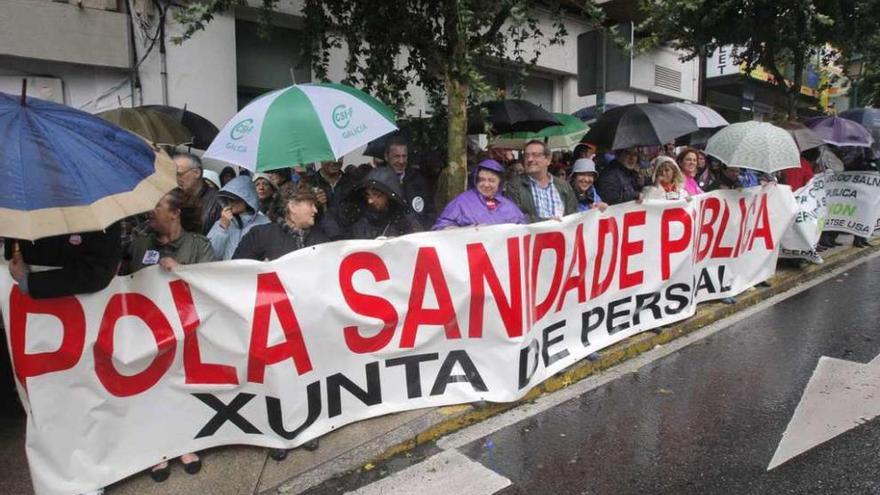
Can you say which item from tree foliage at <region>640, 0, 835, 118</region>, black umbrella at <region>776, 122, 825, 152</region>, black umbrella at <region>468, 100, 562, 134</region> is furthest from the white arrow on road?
tree foliage at <region>640, 0, 835, 118</region>

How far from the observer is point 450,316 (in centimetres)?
371

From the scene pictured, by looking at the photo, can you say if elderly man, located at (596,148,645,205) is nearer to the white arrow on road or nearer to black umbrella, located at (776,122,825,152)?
the white arrow on road

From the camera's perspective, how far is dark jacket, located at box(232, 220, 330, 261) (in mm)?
3465

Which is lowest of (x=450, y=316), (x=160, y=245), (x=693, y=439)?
(x=693, y=439)

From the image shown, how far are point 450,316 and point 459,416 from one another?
0.62 m

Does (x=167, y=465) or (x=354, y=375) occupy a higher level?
(x=354, y=375)

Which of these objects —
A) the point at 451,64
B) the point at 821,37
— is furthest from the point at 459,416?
the point at 821,37

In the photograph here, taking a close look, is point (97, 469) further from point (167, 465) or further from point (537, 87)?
point (537, 87)

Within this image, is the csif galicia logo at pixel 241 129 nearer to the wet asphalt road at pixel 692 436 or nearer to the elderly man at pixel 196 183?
the elderly man at pixel 196 183

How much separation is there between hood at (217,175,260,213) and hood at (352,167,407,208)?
0.72 metres

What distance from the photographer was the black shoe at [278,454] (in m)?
A: 3.22

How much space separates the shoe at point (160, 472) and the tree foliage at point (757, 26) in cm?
775

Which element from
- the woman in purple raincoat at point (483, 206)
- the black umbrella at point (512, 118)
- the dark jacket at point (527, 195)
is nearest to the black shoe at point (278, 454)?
the woman in purple raincoat at point (483, 206)

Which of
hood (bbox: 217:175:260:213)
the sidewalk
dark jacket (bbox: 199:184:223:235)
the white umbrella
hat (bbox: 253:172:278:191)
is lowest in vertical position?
the sidewalk
